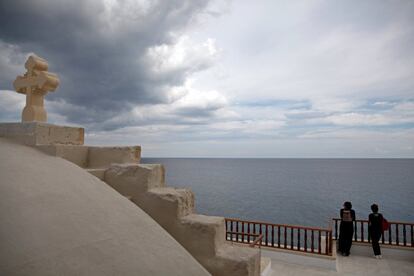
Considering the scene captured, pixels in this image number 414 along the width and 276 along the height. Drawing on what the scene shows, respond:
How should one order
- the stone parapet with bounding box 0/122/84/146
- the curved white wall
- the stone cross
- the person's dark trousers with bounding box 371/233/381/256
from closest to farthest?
the curved white wall → the stone parapet with bounding box 0/122/84/146 → the stone cross → the person's dark trousers with bounding box 371/233/381/256

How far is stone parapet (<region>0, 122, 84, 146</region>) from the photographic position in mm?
4785

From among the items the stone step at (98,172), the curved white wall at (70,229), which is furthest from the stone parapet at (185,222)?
the curved white wall at (70,229)

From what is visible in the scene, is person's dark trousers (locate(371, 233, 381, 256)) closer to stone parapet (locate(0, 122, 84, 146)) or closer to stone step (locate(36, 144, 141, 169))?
stone step (locate(36, 144, 141, 169))

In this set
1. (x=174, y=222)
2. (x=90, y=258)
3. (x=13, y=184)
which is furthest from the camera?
(x=174, y=222)

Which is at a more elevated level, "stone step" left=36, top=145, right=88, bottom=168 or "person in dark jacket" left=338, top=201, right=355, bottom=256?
"stone step" left=36, top=145, right=88, bottom=168

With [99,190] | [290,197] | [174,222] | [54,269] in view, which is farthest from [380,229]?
[290,197]

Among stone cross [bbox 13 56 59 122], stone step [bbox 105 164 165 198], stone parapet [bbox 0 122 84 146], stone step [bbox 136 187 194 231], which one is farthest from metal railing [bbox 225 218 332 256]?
stone cross [bbox 13 56 59 122]

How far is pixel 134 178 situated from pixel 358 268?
7.86m

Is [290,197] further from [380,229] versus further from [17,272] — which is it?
[17,272]

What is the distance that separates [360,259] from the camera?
947 centimetres

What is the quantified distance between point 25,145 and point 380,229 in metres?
10.4

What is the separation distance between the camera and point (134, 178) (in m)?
4.61

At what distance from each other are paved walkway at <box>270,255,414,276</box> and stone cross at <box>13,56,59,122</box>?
732 cm

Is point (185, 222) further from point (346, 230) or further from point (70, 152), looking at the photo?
point (346, 230)
